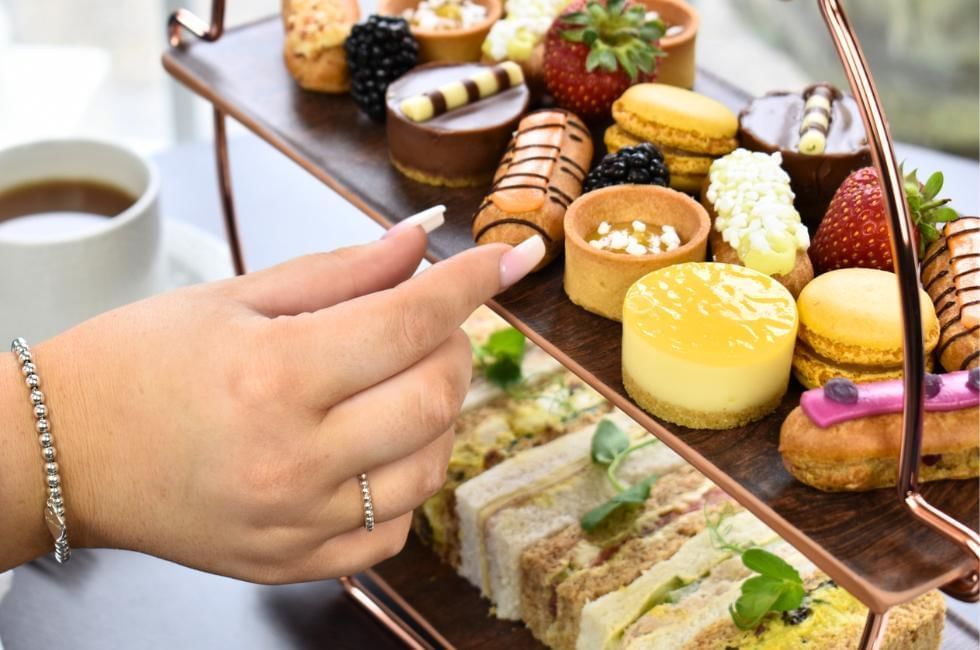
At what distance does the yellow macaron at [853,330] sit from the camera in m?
0.94

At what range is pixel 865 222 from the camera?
3.37ft

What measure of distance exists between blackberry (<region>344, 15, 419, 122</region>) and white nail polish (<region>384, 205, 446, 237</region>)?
252 millimetres

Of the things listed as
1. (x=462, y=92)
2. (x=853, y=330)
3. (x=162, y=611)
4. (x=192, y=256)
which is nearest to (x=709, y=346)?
(x=853, y=330)

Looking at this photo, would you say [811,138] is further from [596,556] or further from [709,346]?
[596,556]

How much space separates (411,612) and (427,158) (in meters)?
0.48

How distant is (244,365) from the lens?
2.97 feet

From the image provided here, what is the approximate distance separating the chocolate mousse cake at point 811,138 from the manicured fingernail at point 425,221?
307 mm

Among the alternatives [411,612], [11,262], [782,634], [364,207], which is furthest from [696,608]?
[11,262]

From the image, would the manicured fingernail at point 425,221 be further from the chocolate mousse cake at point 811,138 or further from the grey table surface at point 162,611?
the grey table surface at point 162,611

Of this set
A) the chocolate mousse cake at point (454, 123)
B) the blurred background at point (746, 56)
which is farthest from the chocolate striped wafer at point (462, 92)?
the blurred background at point (746, 56)

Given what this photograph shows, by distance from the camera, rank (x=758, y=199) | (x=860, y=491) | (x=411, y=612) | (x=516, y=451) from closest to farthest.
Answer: (x=860, y=491) < (x=758, y=199) < (x=411, y=612) < (x=516, y=451)

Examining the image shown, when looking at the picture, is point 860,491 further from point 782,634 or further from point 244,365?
point 244,365

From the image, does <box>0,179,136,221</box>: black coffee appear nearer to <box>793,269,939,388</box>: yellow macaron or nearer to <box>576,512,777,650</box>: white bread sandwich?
<box>576,512,777,650</box>: white bread sandwich

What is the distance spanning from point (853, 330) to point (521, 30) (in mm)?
572
